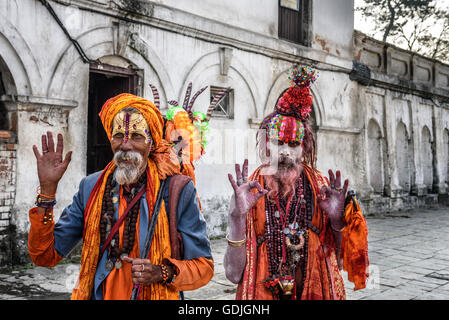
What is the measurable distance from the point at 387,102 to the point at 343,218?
41.5 ft

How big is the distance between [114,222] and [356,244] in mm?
1454

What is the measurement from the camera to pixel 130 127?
247 cm

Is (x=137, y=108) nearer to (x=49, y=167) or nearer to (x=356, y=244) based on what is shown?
(x=49, y=167)

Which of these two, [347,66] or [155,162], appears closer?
[155,162]

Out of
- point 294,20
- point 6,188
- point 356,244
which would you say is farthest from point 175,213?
point 294,20

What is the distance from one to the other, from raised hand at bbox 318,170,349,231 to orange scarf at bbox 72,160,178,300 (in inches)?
41.6

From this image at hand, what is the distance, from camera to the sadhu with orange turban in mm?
2258

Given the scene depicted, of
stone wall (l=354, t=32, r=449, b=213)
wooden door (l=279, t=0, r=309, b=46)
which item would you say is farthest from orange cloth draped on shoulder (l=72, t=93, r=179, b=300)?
stone wall (l=354, t=32, r=449, b=213)

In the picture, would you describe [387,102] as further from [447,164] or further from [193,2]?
[193,2]

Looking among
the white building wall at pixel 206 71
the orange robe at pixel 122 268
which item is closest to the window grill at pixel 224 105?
the white building wall at pixel 206 71

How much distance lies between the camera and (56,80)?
6766mm

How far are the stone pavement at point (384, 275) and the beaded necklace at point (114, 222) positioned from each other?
0.74 metres

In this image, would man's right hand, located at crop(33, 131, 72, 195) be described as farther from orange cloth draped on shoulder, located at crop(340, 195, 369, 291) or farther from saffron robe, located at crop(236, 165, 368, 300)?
orange cloth draped on shoulder, located at crop(340, 195, 369, 291)

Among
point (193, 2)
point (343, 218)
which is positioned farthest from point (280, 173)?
point (193, 2)
